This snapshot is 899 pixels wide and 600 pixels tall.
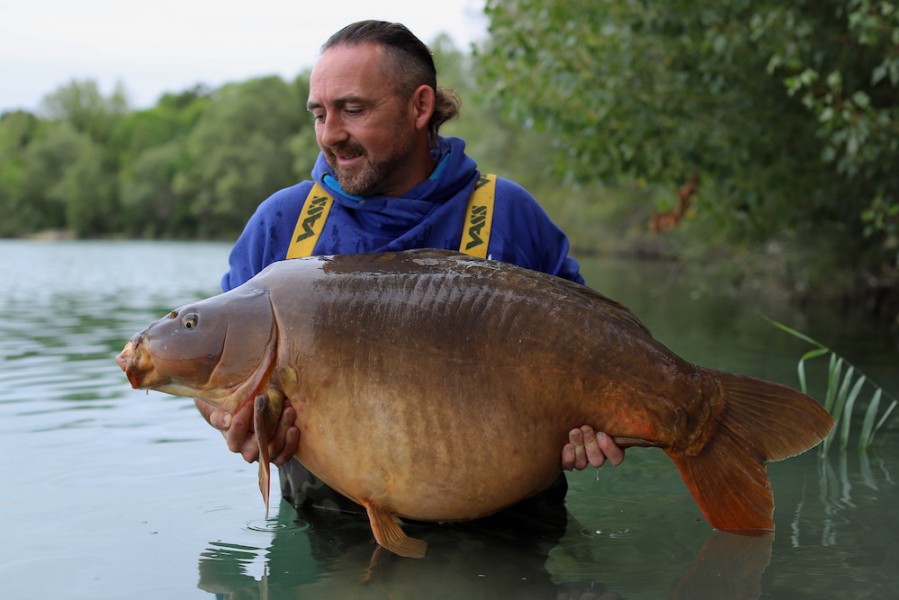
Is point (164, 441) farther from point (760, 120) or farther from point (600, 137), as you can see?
point (760, 120)

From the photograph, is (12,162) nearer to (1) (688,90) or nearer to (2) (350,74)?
(1) (688,90)

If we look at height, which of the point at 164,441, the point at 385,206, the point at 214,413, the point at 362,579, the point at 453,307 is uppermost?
the point at 385,206

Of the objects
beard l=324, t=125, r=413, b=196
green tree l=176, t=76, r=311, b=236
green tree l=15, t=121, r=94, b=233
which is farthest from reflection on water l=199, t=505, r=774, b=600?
green tree l=15, t=121, r=94, b=233

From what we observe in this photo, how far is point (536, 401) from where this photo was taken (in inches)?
124

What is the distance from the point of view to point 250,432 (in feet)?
10.4

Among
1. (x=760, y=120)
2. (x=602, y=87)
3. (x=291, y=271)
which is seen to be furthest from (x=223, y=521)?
(x=760, y=120)

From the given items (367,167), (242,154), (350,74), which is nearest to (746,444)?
(367,167)

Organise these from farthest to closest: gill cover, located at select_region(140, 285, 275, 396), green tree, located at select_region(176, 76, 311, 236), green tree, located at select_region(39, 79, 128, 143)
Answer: green tree, located at select_region(39, 79, 128, 143) < green tree, located at select_region(176, 76, 311, 236) < gill cover, located at select_region(140, 285, 275, 396)

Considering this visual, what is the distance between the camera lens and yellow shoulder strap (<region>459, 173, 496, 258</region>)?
12.6ft

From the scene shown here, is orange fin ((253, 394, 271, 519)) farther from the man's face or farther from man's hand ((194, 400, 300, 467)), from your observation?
the man's face

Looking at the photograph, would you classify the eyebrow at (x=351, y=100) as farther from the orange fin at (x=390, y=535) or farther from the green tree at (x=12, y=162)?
the green tree at (x=12, y=162)

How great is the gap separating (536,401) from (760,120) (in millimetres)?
7336

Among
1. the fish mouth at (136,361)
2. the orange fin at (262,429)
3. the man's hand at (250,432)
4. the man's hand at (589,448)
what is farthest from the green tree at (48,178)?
the man's hand at (589,448)

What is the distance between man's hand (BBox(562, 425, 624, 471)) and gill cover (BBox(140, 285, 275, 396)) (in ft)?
3.26
